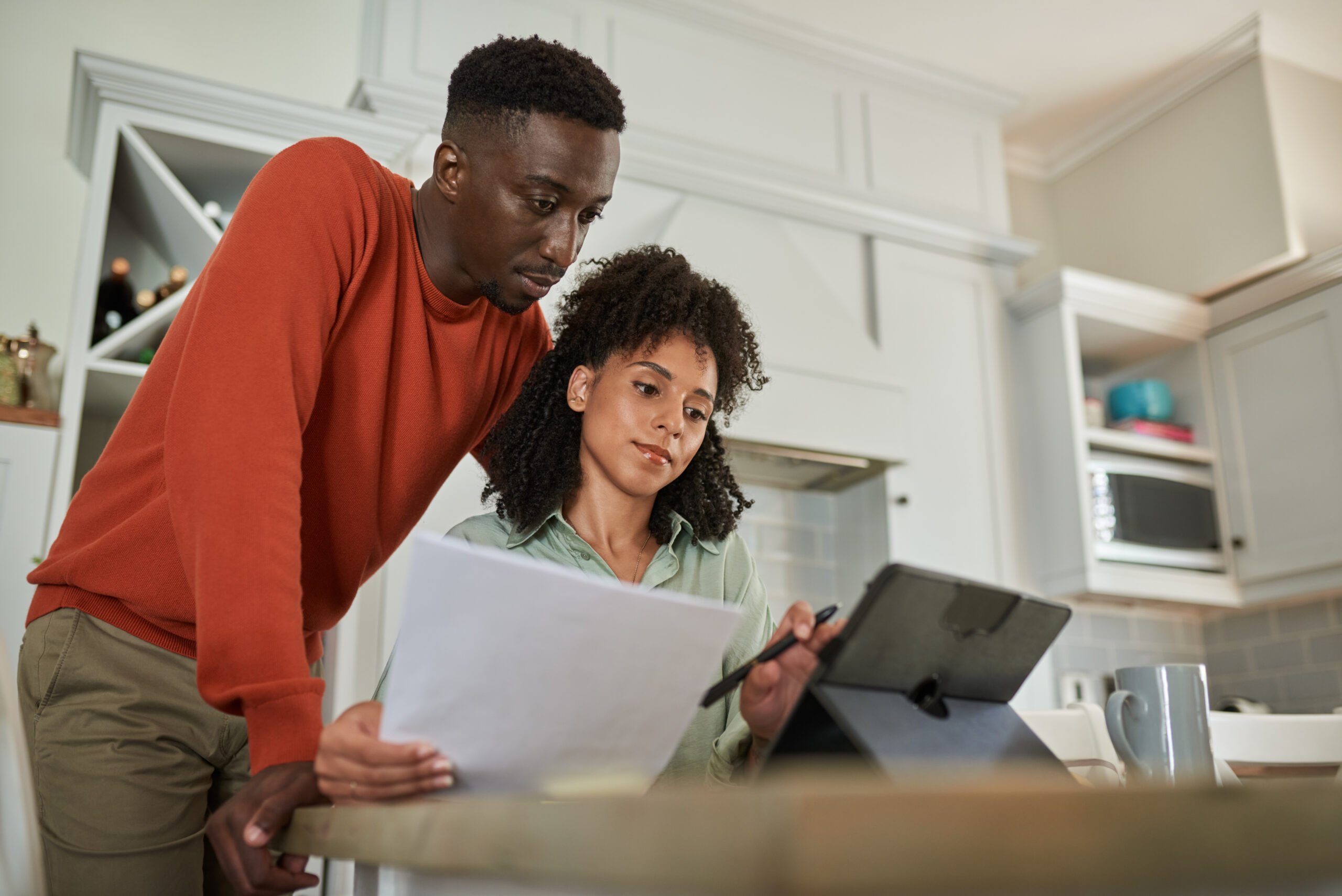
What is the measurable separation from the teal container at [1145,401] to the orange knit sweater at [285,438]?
2.55 m

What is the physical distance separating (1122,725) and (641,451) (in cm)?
62

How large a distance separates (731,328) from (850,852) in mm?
1201

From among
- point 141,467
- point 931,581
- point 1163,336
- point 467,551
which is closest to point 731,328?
point 141,467

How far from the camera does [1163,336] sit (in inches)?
132

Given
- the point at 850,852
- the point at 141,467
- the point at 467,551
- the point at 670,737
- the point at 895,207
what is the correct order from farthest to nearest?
the point at 895,207
the point at 141,467
the point at 670,737
the point at 467,551
the point at 850,852

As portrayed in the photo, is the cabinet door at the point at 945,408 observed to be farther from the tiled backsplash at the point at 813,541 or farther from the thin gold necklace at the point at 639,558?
the thin gold necklace at the point at 639,558

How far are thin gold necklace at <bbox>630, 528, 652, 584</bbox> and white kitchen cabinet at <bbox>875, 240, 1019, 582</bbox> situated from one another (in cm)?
165

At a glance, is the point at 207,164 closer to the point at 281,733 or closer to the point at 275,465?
the point at 275,465

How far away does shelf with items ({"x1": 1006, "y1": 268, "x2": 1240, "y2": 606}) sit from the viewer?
9.98 feet

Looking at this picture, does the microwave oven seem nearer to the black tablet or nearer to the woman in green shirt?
the woman in green shirt

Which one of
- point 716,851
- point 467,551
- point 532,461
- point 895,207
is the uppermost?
point 895,207

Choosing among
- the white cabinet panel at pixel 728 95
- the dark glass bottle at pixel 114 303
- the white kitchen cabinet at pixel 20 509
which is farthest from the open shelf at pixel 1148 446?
the white kitchen cabinet at pixel 20 509

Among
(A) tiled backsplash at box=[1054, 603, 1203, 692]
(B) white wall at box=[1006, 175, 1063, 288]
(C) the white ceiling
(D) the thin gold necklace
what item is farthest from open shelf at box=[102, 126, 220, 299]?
(B) white wall at box=[1006, 175, 1063, 288]

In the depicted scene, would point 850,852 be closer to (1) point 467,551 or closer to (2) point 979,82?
(1) point 467,551
